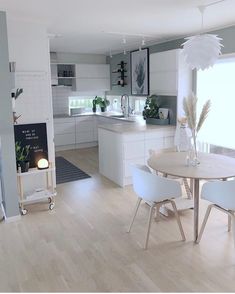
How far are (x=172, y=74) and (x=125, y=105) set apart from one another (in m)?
2.24

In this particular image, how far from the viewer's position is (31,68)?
3756 mm

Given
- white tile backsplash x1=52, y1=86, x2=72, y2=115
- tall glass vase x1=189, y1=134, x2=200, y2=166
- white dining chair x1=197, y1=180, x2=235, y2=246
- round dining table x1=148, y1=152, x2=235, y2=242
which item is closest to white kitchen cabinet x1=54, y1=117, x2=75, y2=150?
white tile backsplash x1=52, y1=86, x2=72, y2=115

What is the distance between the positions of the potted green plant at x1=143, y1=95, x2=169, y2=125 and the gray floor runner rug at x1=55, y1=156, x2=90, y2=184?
1529mm

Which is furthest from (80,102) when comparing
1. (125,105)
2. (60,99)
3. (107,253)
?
(107,253)

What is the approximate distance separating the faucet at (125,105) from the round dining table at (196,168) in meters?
3.44

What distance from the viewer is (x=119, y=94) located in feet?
23.7

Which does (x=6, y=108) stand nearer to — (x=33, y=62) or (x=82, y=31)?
(x=33, y=62)

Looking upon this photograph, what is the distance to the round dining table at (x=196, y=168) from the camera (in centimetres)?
272

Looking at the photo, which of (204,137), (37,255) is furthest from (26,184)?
(204,137)

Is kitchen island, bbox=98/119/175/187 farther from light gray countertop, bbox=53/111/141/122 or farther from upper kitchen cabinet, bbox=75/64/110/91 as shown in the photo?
upper kitchen cabinet, bbox=75/64/110/91

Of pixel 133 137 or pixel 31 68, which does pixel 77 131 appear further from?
pixel 31 68

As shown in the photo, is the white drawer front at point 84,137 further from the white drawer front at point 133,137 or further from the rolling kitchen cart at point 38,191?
the rolling kitchen cart at point 38,191

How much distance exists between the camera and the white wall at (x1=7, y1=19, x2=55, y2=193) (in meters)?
3.62

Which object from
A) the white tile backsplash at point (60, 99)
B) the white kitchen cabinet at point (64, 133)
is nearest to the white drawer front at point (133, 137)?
the white kitchen cabinet at point (64, 133)
